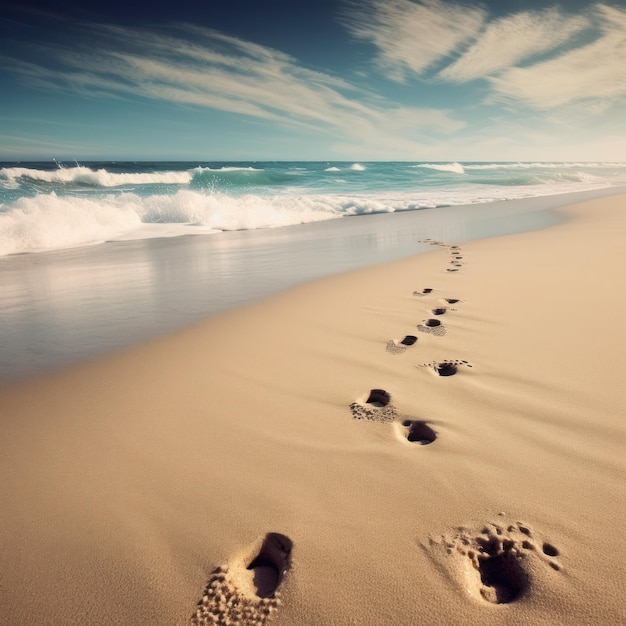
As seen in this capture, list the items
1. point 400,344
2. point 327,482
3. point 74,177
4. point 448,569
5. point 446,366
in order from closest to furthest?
point 448,569, point 327,482, point 446,366, point 400,344, point 74,177

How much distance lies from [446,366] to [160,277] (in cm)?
388

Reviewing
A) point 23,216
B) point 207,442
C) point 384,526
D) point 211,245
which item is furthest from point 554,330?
point 23,216

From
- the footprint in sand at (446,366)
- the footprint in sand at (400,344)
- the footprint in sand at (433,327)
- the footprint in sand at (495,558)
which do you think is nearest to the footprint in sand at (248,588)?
the footprint in sand at (495,558)

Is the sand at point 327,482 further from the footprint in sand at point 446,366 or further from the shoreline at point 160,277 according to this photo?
the shoreline at point 160,277

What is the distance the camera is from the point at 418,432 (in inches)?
71.6

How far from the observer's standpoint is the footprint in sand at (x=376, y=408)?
1933mm

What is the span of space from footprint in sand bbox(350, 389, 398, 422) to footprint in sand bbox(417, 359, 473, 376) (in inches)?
16.1

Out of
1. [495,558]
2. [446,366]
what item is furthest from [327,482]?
[446,366]

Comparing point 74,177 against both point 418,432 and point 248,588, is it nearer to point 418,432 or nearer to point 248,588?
point 418,432

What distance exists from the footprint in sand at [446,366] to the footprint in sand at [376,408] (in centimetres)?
41

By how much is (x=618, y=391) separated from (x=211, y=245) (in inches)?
270

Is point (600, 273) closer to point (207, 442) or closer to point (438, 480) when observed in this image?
point (438, 480)

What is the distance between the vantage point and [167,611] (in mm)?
1125

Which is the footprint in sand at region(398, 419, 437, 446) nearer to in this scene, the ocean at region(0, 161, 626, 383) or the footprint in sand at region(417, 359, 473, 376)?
the footprint in sand at region(417, 359, 473, 376)
